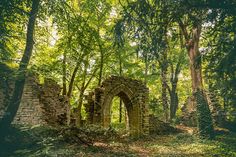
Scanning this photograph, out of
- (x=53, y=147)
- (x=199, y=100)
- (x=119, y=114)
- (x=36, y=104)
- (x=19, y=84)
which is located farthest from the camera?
(x=119, y=114)

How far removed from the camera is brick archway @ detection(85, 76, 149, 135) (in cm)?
1397

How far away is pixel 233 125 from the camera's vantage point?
17031 mm

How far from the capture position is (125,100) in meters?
15.6

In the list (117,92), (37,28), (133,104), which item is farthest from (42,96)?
(133,104)

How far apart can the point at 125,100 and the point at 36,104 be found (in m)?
5.97

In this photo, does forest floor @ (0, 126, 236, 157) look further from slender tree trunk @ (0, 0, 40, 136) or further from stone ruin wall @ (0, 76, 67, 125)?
stone ruin wall @ (0, 76, 67, 125)

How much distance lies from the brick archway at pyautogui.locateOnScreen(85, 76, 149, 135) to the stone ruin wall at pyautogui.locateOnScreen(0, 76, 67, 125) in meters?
2.30

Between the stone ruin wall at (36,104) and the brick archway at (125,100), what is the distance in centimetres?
230

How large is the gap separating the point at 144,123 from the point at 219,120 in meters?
5.93

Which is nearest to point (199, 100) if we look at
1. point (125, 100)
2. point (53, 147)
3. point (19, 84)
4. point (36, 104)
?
point (125, 100)

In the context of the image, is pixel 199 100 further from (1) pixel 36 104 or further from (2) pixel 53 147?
(2) pixel 53 147

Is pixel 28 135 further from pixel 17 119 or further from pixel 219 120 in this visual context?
pixel 219 120

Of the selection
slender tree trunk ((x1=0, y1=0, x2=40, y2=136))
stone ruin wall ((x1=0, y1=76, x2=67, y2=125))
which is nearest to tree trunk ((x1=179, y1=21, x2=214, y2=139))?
stone ruin wall ((x1=0, y1=76, x2=67, y2=125))

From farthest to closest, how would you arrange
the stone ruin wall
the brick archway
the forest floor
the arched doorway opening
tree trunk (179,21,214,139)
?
the arched doorway opening, the brick archway, tree trunk (179,21,214,139), the stone ruin wall, the forest floor
